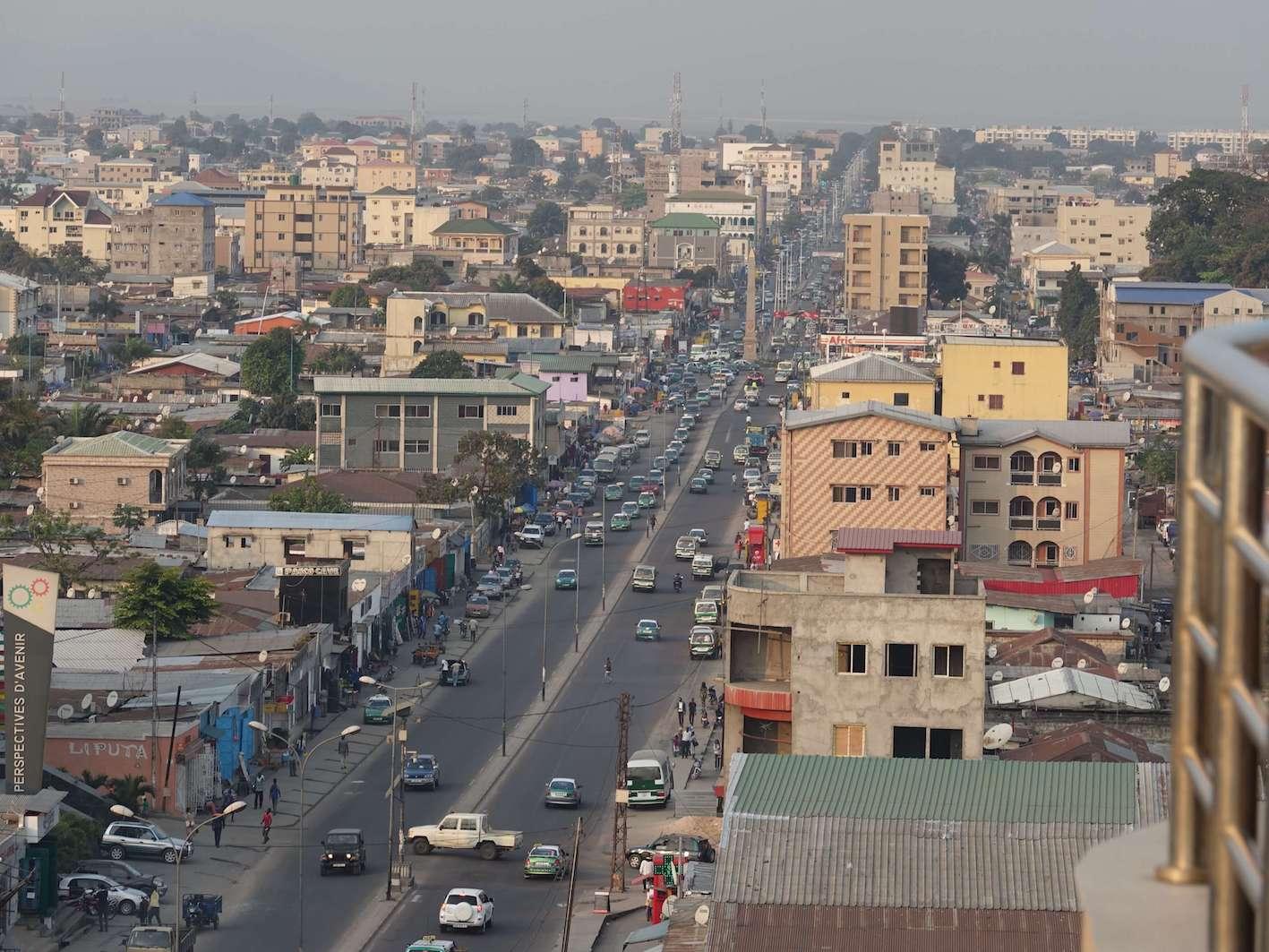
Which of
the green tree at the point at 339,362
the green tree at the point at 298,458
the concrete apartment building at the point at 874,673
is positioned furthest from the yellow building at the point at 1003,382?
the concrete apartment building at the point at 874,673

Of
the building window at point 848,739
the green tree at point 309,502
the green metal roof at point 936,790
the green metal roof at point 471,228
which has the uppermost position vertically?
the green metal roof at point 471,228

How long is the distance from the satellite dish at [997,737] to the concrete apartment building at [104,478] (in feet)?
79.5

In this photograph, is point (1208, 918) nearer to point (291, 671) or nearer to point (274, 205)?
point (291, 671)

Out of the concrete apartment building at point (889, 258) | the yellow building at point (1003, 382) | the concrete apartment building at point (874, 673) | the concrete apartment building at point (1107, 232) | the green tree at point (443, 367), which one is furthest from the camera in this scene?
the concrete apartment building at point (1107, 232)

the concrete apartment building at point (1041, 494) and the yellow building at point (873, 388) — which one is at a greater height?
the yellow building at point (873, 388)

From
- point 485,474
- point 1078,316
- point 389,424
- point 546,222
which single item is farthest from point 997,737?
point 546,222

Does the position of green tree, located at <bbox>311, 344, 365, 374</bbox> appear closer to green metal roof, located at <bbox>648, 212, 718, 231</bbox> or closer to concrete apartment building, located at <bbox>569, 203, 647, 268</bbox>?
concrete apartment building, located at <bbox>569, 203, 647, 268</bbox>

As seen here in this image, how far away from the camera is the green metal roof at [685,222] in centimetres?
13138

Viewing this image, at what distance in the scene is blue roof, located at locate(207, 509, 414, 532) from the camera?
140ft

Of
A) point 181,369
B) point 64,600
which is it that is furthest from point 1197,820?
point 181,369

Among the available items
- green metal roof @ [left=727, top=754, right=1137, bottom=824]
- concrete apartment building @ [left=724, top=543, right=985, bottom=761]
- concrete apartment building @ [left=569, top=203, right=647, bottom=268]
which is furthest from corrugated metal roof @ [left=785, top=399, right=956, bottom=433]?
concrete apartment building @ [left=569, top=203, right=647, bottom=268]

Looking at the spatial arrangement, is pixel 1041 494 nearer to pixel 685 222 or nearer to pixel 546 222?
pixel 685 222

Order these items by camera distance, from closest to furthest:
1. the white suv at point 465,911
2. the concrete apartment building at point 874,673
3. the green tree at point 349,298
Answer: the concrete apartment building at point 874,673 → the white suv at point 465,911 → the green tree at point 349,298

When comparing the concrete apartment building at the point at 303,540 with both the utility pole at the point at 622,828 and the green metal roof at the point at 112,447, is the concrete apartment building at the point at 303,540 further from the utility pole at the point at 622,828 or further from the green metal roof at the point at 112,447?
the utility pole at the point at 622,828
